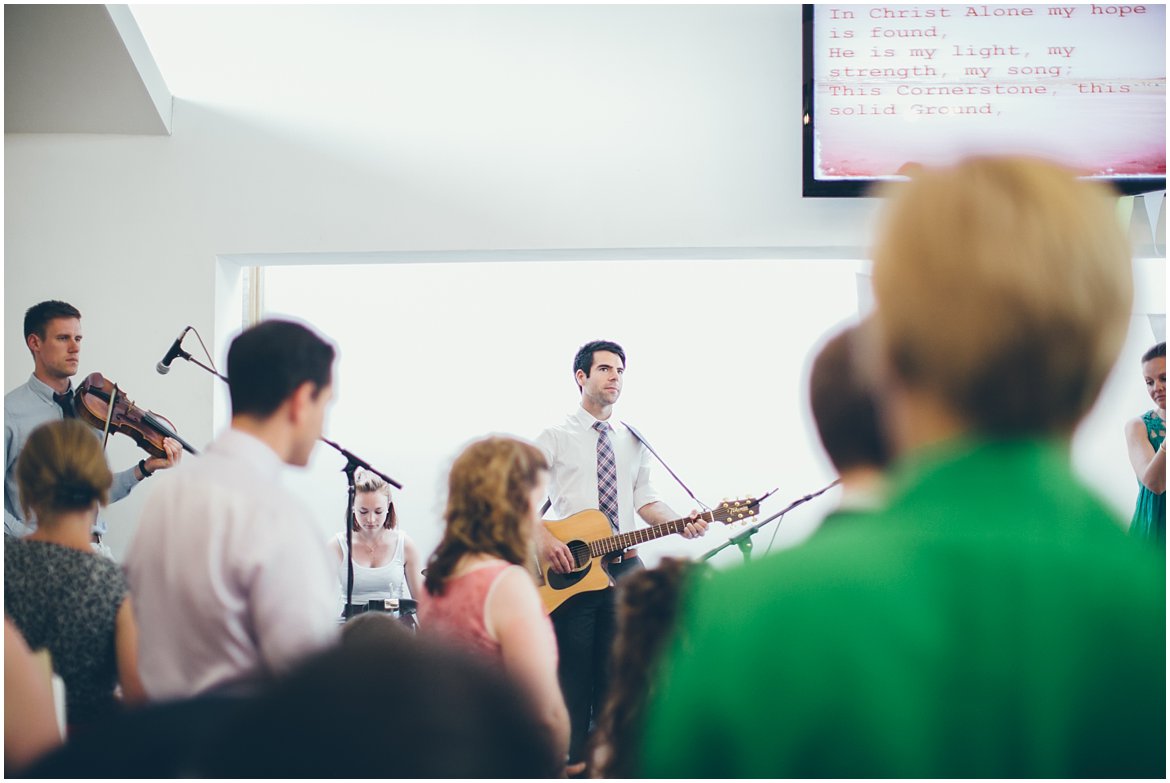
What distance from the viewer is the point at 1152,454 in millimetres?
3490

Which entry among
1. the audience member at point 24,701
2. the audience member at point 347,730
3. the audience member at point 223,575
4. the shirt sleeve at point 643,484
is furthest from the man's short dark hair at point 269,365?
the shirt sleeve at point 643,484

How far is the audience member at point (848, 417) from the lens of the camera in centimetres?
99

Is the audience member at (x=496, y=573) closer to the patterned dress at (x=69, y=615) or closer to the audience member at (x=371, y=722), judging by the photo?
the patterned dress at (x=69, y=615)

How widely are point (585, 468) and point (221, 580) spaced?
271cm

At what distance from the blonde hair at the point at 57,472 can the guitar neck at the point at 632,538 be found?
2091 millimetres

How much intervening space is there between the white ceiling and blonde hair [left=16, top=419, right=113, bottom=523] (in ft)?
7.78

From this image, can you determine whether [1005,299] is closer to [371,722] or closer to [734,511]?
[371,722]

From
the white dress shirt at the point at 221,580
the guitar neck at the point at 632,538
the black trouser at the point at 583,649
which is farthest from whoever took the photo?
the guitar neck at the point at 632,538

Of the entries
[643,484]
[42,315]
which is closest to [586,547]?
[643,484]

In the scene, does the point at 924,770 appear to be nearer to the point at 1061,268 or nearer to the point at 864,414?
the point at 1061,268

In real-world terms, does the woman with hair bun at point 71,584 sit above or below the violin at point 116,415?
below

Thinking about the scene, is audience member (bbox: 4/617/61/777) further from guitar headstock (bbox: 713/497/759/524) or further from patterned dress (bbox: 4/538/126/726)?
guitar headstock (bbox: 713/497/759/524)

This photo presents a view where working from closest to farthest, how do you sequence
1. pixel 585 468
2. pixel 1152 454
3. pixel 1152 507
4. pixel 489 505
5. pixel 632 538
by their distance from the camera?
pixel 489 505 → pixel 1152 507 → pixel 1152 454 → pixel 632 538 → pixel 585 468

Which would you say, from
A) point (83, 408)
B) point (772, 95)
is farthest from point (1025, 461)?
point (772, 95)
